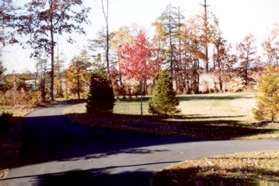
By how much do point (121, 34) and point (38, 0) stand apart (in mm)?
47576

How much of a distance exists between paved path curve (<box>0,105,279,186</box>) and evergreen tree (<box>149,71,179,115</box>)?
8299 mm

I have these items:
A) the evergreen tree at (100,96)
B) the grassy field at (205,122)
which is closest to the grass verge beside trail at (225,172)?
the grassy field at (205,122)

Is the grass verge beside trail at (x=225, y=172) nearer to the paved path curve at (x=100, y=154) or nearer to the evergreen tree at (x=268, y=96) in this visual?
the paved path curve at (x=100, y=154)

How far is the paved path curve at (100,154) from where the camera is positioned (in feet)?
47.1

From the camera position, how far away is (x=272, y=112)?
30375mm

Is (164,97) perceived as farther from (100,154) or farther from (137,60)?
(100,154)

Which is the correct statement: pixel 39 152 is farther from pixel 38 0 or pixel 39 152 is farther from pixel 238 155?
pixel 238 155

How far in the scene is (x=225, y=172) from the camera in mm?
14734

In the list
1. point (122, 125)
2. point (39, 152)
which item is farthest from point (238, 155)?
point (122, 125)

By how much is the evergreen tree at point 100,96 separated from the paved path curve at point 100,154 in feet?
23.8

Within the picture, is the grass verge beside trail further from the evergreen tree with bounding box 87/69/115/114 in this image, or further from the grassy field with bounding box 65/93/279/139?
the evergreen tree with bounding box 87/69/115/114

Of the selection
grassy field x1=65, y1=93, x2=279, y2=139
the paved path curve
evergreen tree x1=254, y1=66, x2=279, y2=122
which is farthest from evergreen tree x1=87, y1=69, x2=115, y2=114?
evergreen tree x1=254, y1=66, x2=279, y2=122

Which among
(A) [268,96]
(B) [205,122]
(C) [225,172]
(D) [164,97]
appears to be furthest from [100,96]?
(C) [225,172]

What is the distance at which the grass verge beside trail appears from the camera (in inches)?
535
